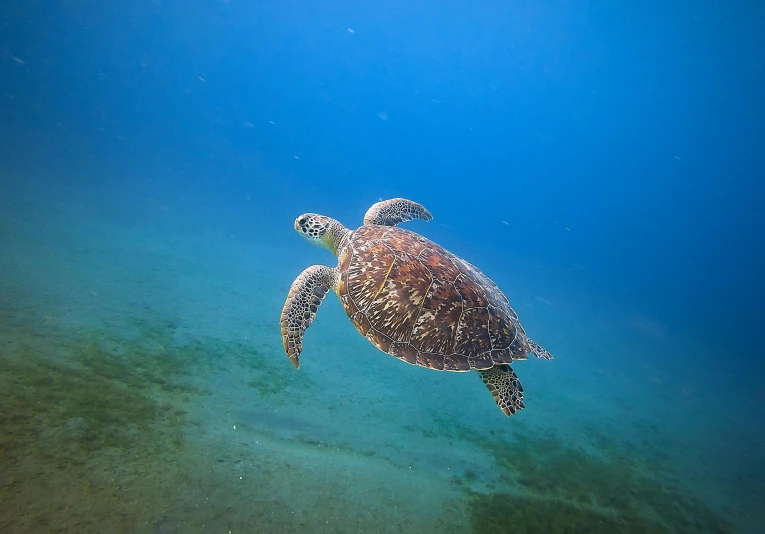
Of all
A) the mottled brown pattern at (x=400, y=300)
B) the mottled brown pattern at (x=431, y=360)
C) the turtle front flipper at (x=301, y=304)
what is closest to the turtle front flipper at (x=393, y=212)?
the turtle front flipper at (x=301, y=304)

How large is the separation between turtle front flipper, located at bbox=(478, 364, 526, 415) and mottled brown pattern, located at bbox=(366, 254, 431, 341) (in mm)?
1190

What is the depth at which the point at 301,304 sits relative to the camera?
4.50 metres

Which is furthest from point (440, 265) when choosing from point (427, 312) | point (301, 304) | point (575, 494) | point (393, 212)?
point (575, 494)

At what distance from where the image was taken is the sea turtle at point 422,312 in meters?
3.88

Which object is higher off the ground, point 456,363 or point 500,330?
point 500,330

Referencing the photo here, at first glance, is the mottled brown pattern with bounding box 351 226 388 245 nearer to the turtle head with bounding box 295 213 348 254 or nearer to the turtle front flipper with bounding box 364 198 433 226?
the turtle head with bounding box 295 213 348 254

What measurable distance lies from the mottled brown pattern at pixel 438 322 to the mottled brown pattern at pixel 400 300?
0.08 meters

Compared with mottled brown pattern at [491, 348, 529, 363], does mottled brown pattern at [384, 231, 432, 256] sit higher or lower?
higher

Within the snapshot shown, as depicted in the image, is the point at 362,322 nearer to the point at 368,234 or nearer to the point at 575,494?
the point at 368,234

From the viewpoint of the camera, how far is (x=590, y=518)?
4199 millimetres

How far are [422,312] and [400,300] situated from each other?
0.29 metres

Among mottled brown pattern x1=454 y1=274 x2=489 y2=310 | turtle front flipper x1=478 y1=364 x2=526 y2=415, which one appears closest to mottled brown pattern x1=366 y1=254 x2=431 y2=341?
mottled brown pattern x1=454 y1=274 x2=489 y2=310

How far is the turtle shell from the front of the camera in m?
3.87

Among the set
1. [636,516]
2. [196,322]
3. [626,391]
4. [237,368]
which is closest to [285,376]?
[237,368]
